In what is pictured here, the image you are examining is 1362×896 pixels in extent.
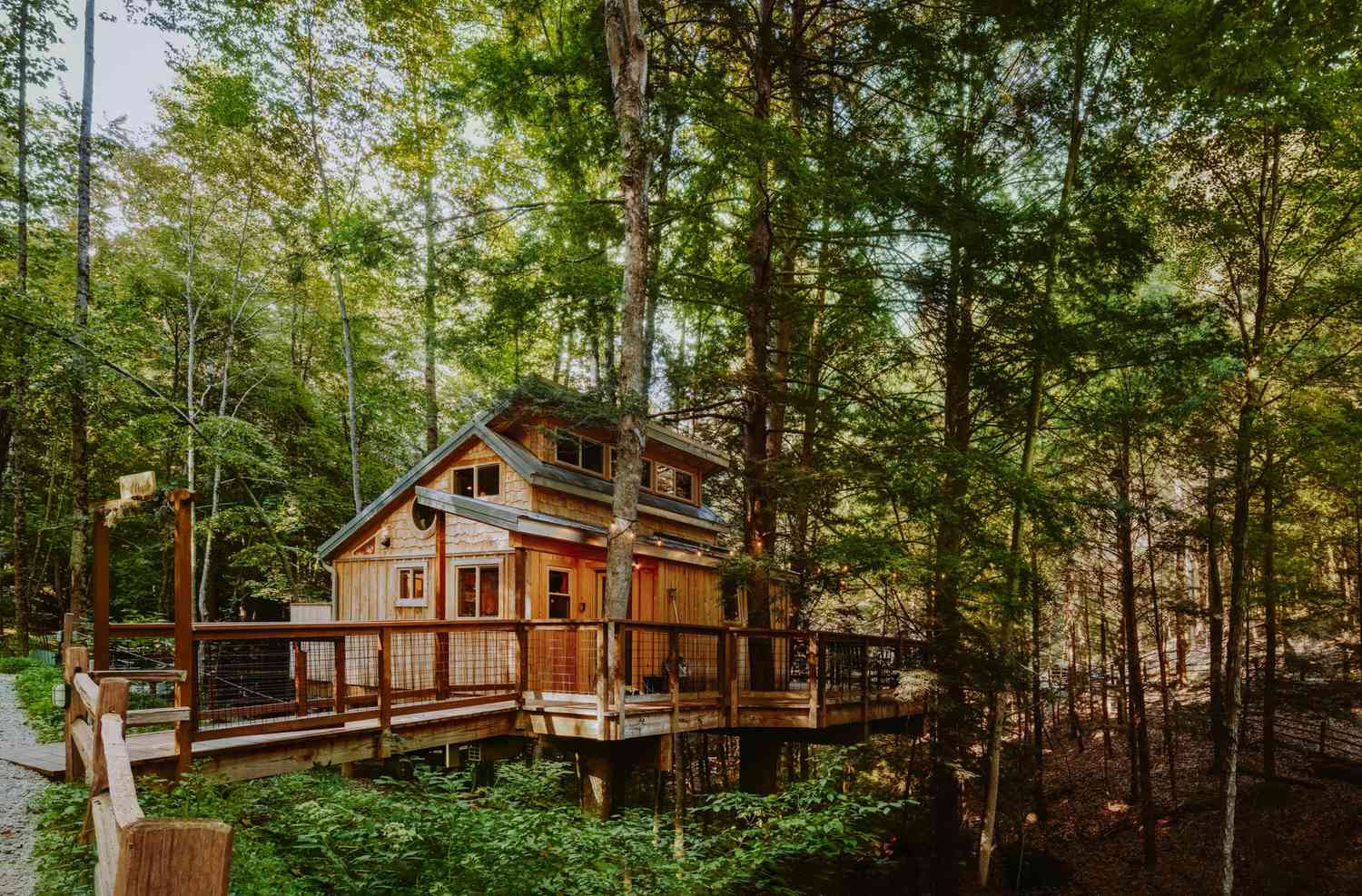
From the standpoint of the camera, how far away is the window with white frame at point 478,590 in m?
12.6

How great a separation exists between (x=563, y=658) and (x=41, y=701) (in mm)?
7867

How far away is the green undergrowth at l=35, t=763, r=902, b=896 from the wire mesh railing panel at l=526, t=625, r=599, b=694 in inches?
197

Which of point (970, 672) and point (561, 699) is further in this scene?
point (970, 672)

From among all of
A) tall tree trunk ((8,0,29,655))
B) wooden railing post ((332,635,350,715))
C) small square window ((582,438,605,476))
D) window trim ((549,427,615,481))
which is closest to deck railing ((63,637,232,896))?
wooden railing post ((332,635,350,715))

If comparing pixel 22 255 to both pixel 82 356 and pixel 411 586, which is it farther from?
pixel 411 586

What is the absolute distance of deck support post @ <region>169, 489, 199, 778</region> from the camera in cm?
608

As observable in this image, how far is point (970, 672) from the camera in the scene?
1022 centimetres

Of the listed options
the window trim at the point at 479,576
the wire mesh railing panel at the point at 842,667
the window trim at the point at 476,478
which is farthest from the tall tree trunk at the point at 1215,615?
the window trim at the point at 476,478

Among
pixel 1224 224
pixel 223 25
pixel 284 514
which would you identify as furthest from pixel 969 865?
pixel 223 25

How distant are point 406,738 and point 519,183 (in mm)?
15696

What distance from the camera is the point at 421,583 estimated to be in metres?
13.8

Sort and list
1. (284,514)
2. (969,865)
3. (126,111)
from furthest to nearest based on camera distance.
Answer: (284,514) → (126,111) → (969,865)

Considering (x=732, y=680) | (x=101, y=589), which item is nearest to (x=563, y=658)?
(x=732, y=680)

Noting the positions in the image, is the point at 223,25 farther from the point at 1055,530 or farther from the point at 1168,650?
the point at 1168,650
